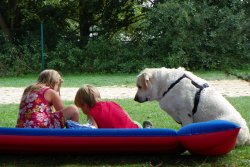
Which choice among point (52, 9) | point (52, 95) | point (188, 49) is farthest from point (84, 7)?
point (52, 95)

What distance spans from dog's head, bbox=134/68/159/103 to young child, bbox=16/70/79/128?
1.00 m

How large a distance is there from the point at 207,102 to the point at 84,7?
2258cm

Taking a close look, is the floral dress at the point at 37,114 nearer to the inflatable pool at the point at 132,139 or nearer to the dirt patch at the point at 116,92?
the inflatable pool at the point at 132,139

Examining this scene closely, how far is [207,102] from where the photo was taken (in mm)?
5727

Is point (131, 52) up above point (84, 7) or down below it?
A: below

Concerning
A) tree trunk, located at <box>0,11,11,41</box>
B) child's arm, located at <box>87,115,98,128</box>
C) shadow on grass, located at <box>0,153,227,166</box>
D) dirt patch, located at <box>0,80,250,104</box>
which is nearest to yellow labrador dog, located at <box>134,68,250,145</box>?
shadow on grass, located at <box>0,153,227,166</box>

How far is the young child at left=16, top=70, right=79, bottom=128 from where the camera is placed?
5727 mm

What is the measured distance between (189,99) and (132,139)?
1.17 metres

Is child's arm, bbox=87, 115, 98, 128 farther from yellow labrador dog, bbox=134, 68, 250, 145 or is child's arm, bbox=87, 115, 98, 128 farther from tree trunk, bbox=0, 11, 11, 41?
tree trunk, bbox=0, 11, 11, 41

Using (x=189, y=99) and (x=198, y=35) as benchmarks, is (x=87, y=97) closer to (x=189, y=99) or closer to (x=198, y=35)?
(x=189, y=99)

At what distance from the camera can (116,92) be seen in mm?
14656

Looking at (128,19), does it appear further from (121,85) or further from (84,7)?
(121,85)

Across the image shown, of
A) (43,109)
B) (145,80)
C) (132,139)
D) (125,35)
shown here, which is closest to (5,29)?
(125,35)

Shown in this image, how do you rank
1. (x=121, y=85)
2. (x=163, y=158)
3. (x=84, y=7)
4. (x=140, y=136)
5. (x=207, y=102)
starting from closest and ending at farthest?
(x=140, y=136), (x=163, y=158), (x=207, y=102), (x=121, y=85), (x=84, y=7)
